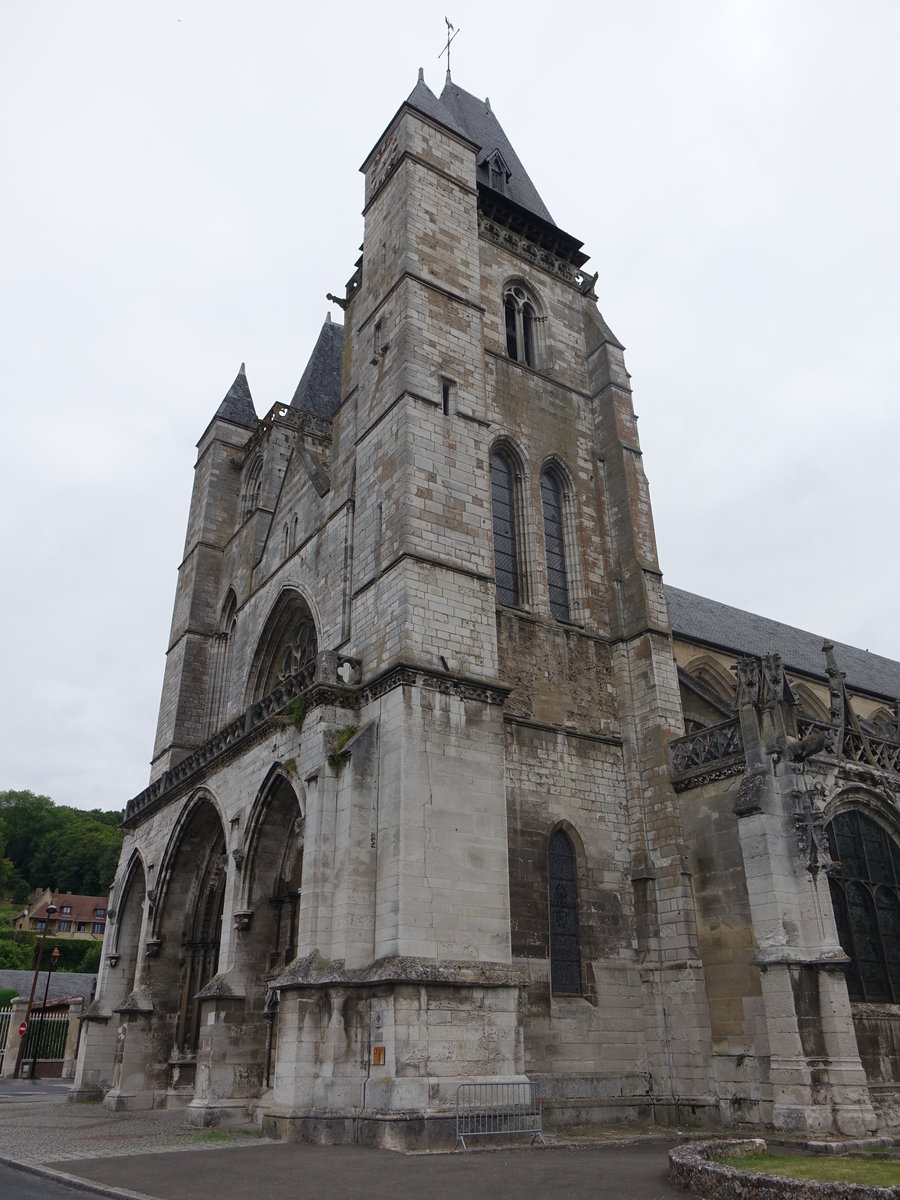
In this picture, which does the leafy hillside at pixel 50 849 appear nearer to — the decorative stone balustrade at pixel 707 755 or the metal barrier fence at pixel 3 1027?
the metal barrier fence at pixel 3 1027

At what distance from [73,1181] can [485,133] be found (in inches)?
1066

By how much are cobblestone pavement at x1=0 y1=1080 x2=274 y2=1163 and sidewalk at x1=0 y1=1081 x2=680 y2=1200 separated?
0.07ft

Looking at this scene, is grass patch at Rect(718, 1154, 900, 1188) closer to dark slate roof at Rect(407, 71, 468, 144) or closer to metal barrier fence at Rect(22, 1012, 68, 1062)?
dark slate roof at Rect(407, 71, 468, 144)

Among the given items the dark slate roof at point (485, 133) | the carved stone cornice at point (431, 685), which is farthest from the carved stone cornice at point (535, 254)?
the carved stone cornice at point (431, 685)

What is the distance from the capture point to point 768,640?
2966 centimetres

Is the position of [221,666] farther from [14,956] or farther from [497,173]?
[14,956]

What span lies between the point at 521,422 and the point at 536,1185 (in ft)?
46.3

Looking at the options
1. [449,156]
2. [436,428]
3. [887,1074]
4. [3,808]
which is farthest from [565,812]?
[3,808]

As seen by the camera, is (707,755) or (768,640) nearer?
(707,755)

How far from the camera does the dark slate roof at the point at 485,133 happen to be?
79.8 ft

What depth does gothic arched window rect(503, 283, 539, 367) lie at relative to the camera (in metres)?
20.7

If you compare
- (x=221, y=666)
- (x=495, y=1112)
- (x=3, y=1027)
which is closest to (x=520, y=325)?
(x=221, y=666)

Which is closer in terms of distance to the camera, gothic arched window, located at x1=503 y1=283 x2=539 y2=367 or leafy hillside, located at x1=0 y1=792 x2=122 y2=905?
gothic arched window, located at x1=503 y1=283 x2=539 y2=367

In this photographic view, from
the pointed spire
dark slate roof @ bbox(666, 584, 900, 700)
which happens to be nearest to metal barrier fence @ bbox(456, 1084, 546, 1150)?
dark slate roof @ bbox(666, 584, 900, 700)
